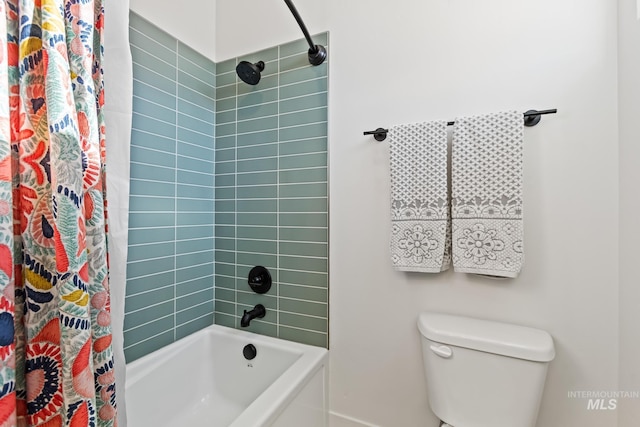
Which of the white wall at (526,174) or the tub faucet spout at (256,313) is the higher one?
the white wall at (526,174)

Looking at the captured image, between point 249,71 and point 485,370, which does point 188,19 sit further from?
point 485,370

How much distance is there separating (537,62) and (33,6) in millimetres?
1474

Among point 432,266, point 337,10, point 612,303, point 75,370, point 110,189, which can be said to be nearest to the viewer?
point 75,370

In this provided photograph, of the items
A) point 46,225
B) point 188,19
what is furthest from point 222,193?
point 46,225

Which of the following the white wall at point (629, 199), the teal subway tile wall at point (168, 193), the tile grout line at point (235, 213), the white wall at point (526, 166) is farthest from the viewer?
the tile grout line at point (235, 213)

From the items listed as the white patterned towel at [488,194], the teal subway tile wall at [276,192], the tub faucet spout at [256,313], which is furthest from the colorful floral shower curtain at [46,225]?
the white patterned towel at [488,194]

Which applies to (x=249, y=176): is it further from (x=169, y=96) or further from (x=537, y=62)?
(x=537, y=62)

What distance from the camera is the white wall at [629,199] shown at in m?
0.85

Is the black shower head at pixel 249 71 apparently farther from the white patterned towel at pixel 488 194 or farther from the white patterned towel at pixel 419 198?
the white patterned towel at pixel 488 194

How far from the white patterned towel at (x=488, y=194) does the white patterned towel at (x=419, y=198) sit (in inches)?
1.8

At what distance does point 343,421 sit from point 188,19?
2166 millimetres

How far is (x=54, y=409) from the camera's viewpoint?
59 cm

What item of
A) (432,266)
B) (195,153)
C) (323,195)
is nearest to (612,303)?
(432,266)

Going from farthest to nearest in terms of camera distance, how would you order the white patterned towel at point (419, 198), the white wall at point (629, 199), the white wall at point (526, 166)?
1. the white patterned towel at point (419, 198)
2. the white wall at point (526, 166)
3. the white wall at point (629, 199)
